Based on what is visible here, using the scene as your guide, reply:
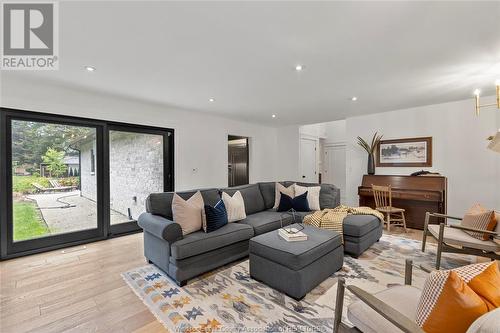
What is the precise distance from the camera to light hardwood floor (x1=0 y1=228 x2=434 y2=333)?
1784mm

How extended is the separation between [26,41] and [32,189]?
218 cm

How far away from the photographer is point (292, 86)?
338 centimetres

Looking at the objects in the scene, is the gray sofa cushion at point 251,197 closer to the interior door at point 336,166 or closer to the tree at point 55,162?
the tree at point 55,162

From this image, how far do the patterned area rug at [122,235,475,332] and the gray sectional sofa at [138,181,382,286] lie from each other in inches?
5.6

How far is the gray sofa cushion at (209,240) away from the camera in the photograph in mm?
2270

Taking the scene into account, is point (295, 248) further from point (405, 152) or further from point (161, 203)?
point (405, 152)

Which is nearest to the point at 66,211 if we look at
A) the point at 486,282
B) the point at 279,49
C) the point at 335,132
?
the point at 279,49

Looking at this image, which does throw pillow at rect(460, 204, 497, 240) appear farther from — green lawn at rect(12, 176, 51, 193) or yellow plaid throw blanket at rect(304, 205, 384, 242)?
green lawn at rect(12, 176, 51, 193)

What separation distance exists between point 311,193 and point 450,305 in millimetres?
3076

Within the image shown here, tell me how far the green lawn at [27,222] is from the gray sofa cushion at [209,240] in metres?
2.54

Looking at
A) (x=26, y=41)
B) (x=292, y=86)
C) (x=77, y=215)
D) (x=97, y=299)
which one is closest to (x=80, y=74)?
(x=26, y=41)

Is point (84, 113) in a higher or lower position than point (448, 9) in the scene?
lower

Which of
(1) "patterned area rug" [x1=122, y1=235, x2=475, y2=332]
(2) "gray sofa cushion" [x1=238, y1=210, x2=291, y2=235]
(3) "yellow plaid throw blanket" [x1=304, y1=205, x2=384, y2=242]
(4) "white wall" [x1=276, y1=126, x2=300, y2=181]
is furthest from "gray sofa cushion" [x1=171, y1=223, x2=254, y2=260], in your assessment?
(4) "white wall" [x1=276, y1=126, x2=300, y2=181]

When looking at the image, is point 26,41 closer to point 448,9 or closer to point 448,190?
point 448,9
